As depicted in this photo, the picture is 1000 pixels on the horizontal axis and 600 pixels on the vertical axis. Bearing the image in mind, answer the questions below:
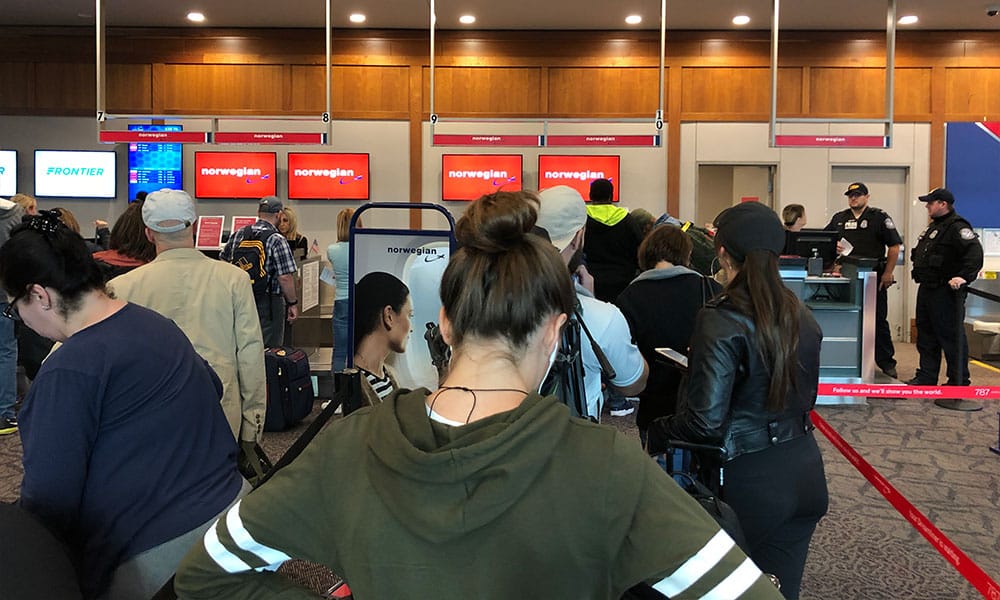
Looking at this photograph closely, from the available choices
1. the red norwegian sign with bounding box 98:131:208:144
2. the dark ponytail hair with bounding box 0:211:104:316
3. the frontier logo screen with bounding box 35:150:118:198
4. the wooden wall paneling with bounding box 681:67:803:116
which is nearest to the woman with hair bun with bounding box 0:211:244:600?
the dark ponytail hair with bounding box 0:211:104:316

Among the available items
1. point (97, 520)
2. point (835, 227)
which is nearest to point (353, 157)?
point (835, 227)

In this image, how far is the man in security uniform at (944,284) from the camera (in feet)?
20.7

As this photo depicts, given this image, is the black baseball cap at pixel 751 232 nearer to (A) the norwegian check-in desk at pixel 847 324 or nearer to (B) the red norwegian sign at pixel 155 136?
(A) the norwegian check-in desk at pixel 847 324

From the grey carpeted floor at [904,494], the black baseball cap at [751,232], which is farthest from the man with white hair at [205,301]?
the black baseball cap at [751,232]

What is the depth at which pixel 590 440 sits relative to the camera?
942 millimetres

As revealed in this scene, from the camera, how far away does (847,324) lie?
6477mm

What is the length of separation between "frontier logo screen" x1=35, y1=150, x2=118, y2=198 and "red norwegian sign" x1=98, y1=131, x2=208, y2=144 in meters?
2.70

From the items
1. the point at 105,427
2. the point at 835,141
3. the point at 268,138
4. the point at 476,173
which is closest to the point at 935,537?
the point at 105,427

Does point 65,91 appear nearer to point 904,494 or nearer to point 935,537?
point 904,494

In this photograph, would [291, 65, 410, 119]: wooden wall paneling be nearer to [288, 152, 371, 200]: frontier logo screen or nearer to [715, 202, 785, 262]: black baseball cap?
[288, 152, 371, 200]: frontier logo screen

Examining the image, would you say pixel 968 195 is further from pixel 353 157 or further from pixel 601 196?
pixel 353 157

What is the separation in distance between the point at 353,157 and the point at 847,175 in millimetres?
5816

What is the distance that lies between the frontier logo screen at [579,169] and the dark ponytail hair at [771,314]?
7555 millimetres

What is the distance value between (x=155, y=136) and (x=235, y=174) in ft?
7.95
